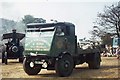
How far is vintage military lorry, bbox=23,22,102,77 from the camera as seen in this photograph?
44.6 ft

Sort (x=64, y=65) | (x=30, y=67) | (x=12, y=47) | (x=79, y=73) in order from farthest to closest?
(x=12, y=47)
(x=79, y=73)
(x=30, y=67)
(x=64, y=65)

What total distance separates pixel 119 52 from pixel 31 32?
1261 centimetres

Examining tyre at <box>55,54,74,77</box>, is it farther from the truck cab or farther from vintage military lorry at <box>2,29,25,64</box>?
vintage military lorry at <box>2,29,25,64</box>

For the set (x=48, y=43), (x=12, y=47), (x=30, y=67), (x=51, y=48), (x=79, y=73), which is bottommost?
(x=79, y=73)

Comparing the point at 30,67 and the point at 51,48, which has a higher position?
the point at 51,48

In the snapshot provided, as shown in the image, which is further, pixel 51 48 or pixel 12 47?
pixel 12 47

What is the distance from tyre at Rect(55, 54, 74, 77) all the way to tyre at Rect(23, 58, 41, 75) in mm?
1267

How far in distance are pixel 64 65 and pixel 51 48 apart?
1038mm

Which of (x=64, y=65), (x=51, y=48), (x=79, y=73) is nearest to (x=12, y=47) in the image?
(x=79, y=73)

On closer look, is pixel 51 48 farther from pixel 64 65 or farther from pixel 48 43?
pixel 64 65

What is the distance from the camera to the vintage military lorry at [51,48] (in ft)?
44.6

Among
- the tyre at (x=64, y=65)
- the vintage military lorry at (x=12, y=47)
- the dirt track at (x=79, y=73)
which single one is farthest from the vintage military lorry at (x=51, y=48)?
the vintage military lorry at (x=12, y=47)

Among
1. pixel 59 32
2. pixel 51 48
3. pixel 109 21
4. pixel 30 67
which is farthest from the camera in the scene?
pixel 109 21

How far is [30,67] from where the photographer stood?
14844 millimetres
